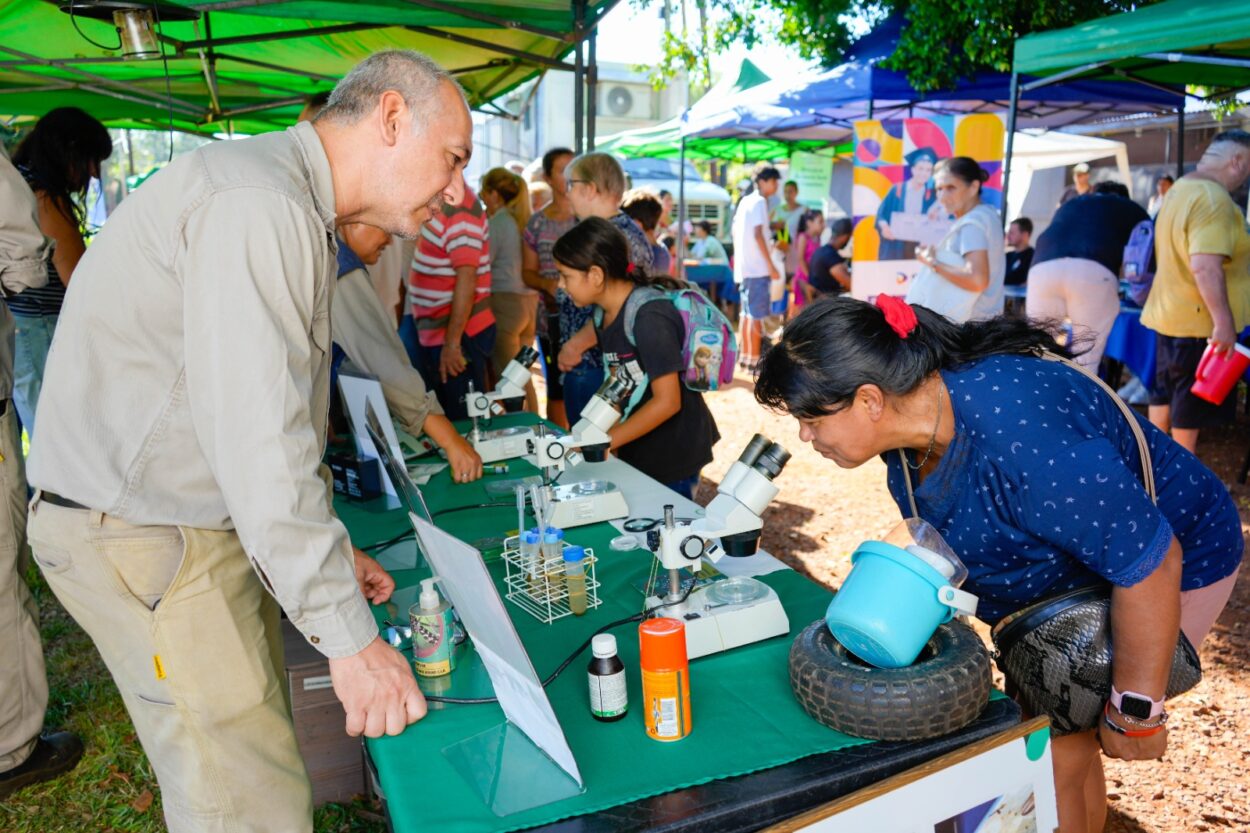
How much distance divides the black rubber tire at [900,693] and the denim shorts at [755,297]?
7438mm

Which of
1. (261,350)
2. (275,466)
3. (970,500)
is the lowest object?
(970,500)

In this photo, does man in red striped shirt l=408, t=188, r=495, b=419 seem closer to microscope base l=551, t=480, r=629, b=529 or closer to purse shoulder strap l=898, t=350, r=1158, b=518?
microscope base l=551, t=480, r=629, b=529

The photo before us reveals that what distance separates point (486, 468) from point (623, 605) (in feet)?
3.94

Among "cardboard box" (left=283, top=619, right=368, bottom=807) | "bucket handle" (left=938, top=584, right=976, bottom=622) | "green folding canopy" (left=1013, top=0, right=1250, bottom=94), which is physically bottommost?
"cardboard box" (left=283, top=619, right=368, bottom=807)

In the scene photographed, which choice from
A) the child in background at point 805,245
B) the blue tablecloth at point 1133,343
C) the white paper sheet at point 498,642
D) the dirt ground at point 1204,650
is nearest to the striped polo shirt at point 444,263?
the dirt ground at point 1204,650

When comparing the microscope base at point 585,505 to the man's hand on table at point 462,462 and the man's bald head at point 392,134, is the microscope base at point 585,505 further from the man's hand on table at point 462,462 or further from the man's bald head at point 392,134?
the man's bald head at point 392,134

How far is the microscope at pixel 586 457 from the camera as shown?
7.36ft

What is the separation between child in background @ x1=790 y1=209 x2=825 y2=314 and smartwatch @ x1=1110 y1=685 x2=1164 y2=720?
9222 mm

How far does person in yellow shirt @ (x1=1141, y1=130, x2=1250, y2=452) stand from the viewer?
13.7 ft

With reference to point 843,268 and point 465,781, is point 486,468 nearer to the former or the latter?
point 465,781

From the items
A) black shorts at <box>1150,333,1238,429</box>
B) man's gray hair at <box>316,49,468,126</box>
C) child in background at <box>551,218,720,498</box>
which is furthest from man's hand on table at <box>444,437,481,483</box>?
black shorts at <box>1150,333,1238,429</box>

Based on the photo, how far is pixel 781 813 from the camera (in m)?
1.20

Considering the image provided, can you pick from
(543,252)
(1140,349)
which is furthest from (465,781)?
(1140,349)

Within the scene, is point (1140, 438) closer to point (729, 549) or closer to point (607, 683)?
point (729, 549)
